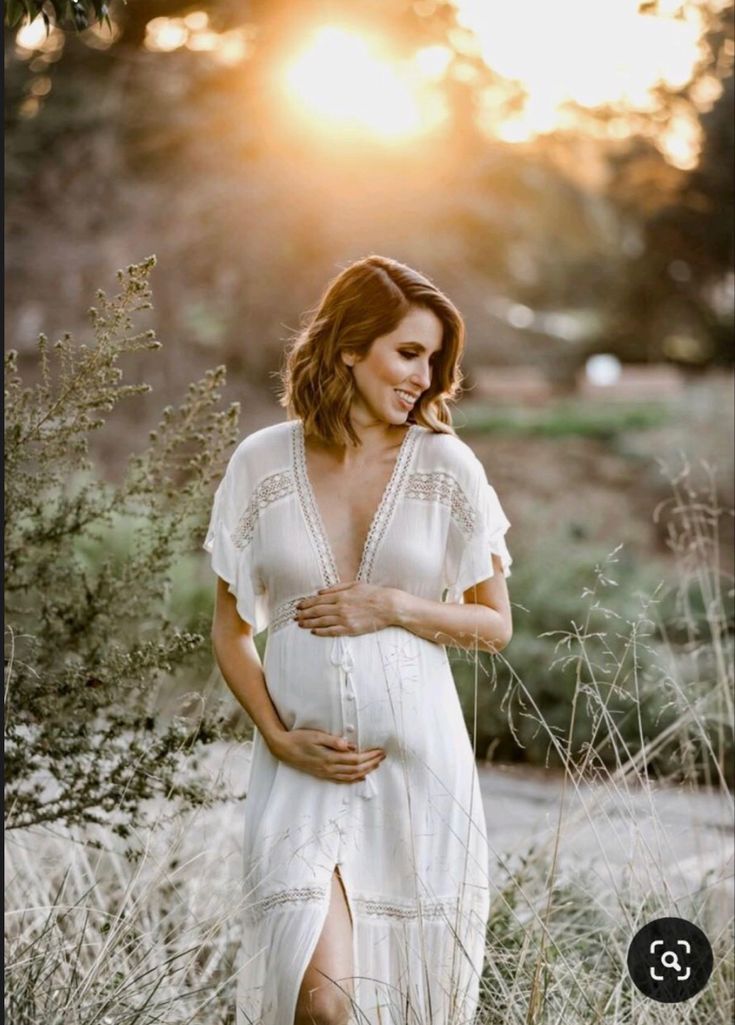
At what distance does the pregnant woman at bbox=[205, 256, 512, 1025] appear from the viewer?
1.72 metres

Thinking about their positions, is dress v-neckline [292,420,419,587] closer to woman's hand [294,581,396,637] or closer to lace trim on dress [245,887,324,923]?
woman's hand [294,581,396,637]

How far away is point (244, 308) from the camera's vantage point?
838 cm

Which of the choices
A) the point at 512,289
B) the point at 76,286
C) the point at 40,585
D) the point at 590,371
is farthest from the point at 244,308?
the point at 40,585

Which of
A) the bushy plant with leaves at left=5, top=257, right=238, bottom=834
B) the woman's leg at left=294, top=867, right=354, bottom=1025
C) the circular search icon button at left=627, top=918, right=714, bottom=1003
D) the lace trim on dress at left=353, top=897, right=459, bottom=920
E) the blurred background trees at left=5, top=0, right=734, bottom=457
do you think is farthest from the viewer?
the blurred background trees at left=5, top=0, right=734, bottom=457

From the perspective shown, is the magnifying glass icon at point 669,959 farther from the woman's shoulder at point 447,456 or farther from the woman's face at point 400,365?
the woman's face at point 400,365

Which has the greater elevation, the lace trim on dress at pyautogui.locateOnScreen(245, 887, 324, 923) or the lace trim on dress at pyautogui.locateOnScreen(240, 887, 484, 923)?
the lace trim on dress at pyautogui.locateOnScreen(245, 887, 324, 923)

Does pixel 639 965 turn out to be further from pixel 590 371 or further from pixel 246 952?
pixel 590 371

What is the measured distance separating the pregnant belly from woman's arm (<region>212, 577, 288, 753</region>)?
0.08 feet

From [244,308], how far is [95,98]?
167 centimetres

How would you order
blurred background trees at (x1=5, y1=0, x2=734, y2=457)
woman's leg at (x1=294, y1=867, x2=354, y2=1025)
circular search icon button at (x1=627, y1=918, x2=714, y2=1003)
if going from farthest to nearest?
1. blurred background trees at (x1=5, y1=0, x2=734, y2=457)
2. circular search icon button at (x1=627, y1=918, x2=714, y2=1003)
3. woman's leg at (x1=294, y1=867, x2=354, y2=1025)

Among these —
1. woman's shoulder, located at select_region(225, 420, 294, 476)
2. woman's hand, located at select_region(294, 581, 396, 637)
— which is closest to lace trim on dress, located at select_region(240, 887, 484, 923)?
woman's hand, located at select_region(294, 581, 396, 637)

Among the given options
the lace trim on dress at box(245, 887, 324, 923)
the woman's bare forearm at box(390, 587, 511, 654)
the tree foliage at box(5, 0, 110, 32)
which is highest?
A: the tree foliage at box(5, 0, 110, 32)

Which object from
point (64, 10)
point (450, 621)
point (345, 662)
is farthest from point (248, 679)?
point (64, 10)

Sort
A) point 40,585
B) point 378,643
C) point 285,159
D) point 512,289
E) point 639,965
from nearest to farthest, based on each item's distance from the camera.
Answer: point 378,643
point 639,965
point 40,585
point 285,159
point 512,289
